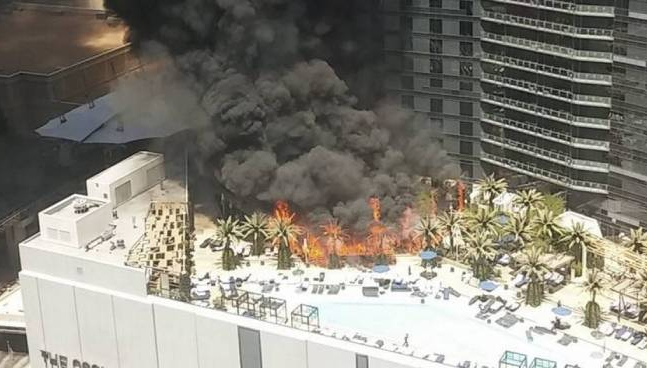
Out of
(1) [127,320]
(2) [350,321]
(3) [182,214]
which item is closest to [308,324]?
(2) [350,321]

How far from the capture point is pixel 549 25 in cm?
4459

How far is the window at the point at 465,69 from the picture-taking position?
156 ft

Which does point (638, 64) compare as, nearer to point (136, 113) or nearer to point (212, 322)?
point (212, 322)

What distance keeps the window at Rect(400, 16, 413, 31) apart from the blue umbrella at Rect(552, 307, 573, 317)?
16.0 m

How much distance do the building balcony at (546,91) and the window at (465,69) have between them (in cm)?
57

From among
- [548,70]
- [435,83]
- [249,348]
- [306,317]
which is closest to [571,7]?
[548,70]

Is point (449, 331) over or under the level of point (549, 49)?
under

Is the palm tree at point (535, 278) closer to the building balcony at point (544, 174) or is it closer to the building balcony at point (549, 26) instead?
the building balcony at point (544, 174)

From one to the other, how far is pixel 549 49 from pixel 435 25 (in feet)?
17.0

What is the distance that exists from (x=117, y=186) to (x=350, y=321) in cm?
1210

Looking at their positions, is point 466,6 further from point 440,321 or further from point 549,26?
point 440,321

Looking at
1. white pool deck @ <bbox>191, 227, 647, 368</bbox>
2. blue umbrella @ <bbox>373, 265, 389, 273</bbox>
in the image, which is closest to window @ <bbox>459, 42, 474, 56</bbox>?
white pool deck @ <bbox>191, 227, 647, 368</bbox>

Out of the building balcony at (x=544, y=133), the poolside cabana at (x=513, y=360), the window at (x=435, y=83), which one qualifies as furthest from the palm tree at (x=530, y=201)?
the poolside cabana at (x=513, y=360)

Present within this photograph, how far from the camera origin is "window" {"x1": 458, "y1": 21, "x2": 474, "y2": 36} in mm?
46906
